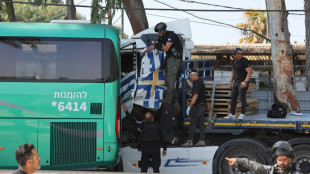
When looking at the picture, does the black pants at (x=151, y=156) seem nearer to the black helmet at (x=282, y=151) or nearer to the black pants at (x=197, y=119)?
the black pants at (x=197, y=119)

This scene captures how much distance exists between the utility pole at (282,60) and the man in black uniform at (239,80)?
2.36 m

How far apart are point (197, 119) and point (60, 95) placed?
3.08m

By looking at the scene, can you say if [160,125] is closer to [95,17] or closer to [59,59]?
[59,59]

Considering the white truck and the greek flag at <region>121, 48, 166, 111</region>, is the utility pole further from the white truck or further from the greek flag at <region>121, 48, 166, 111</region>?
the greek flag at <region>121, 48, 166, 111</region>

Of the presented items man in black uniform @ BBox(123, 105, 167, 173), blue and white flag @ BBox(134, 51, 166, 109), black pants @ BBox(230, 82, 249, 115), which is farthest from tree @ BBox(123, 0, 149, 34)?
man in black uniform @ BBox(123, 105, 167, 173)

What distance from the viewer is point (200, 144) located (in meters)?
11.2

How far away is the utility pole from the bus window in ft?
17.6

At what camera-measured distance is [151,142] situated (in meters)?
10.9

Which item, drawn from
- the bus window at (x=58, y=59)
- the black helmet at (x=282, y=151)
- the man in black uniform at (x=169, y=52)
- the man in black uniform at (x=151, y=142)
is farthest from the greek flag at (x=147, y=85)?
the black helmet at (x=282, y=151)

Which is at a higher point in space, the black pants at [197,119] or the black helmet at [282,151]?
the black pants at [197,119]

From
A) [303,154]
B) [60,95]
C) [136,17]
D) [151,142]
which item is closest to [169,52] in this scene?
[151,142]

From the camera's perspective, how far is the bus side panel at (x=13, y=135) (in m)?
10.0

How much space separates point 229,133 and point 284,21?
428cm

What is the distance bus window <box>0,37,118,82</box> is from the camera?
10023 mm
